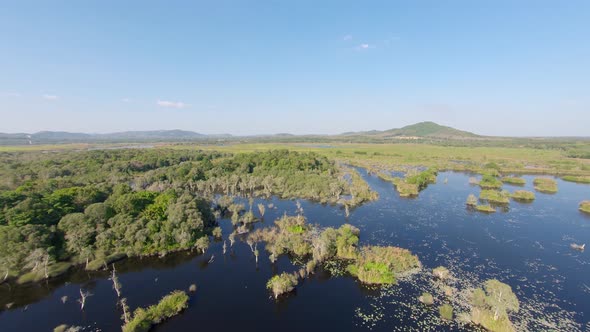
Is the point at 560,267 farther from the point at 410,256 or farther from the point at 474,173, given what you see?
the point at 474,173

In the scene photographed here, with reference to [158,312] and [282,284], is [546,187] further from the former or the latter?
[158,312]

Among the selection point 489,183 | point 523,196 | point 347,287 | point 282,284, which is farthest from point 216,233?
point 489,183

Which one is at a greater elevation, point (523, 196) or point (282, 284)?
point (523, 196)

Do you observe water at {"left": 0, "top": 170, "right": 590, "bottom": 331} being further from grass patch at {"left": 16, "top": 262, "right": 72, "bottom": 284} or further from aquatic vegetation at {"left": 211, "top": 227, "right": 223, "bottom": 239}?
aquatic vegetation at {"left": 211, "top": 227, "right": 223, "bottom": 239}

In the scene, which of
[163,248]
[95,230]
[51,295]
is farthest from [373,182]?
[51,295]

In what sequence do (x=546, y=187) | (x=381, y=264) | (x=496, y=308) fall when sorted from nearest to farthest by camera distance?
(x=496, y=308), (x=381, y=264), (x=546, y=187)

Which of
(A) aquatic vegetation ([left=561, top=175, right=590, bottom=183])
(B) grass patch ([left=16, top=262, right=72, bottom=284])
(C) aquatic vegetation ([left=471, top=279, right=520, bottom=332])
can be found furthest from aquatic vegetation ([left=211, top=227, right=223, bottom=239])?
(A) aquatic vegetation ([left=561, top=175, right=590, bottom=183])
